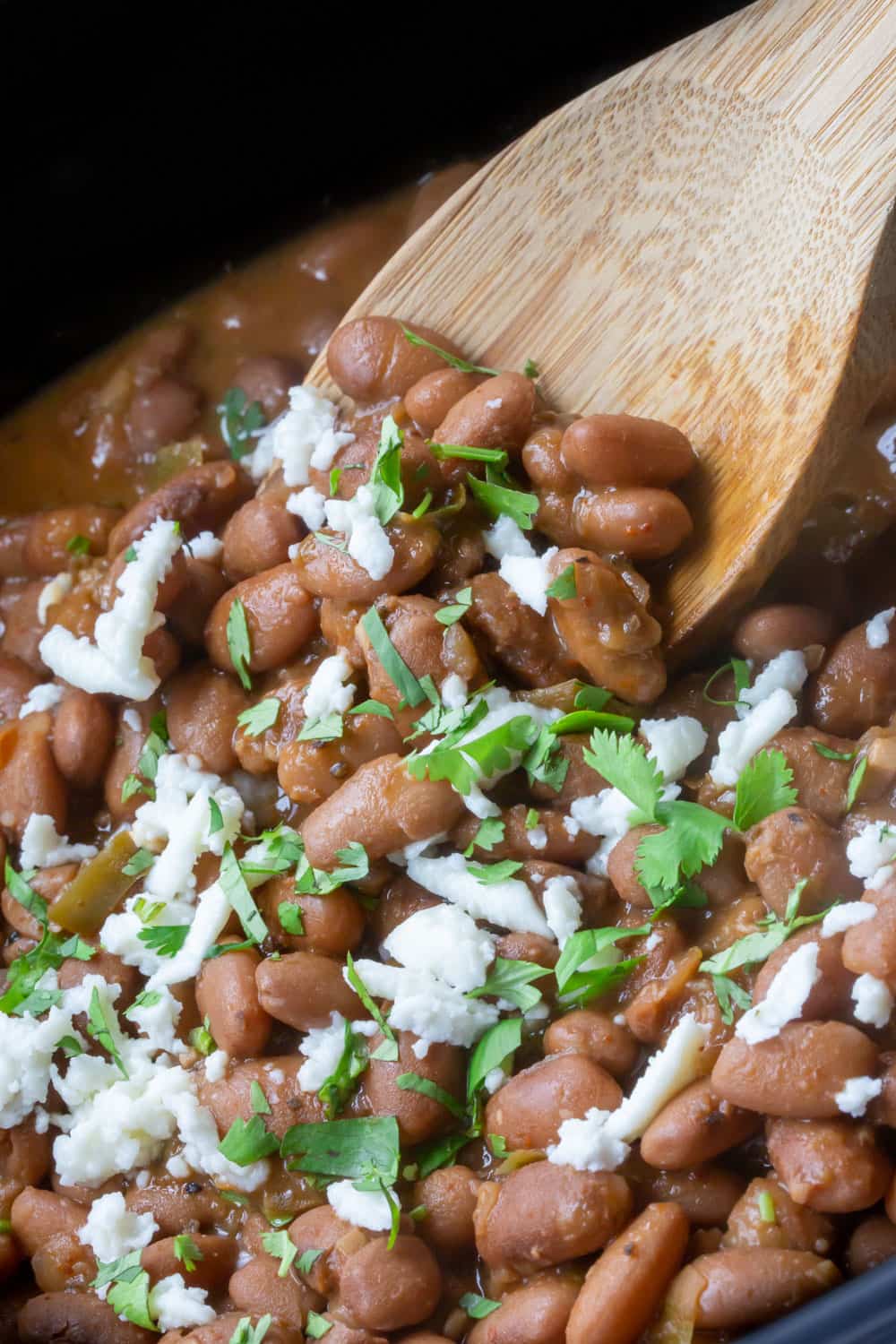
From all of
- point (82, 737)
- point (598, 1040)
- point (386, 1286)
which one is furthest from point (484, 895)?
point (82, 737)

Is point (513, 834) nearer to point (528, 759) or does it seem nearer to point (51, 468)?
point (528, 759)

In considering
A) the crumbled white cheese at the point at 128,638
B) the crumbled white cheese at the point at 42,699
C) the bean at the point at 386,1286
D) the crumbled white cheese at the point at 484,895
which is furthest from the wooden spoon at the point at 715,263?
the bean at the point at 386,1286

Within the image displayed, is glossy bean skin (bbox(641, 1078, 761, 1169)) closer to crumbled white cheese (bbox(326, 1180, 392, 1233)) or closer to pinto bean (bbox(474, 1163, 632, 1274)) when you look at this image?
pinto bean (bbox(474, 1163, 632, 1274))

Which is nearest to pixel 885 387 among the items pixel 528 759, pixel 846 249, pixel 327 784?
pixel 846 249

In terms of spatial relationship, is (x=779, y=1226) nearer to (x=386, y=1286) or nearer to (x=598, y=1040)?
(x=598, y=1040)

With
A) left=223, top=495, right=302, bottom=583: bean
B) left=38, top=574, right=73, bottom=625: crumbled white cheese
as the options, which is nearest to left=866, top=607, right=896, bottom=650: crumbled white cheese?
left=223, top=495, right=302, bottom=583: bean

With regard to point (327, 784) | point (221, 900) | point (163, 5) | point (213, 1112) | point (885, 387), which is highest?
point (885, 387)
